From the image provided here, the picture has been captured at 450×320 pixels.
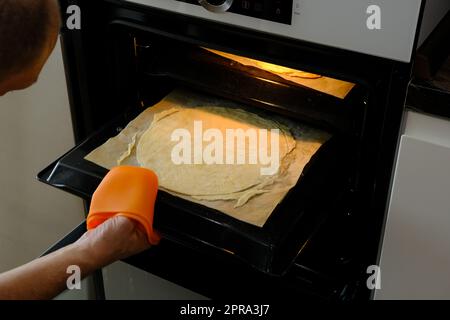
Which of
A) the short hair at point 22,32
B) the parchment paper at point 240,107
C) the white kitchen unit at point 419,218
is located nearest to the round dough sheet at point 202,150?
the parchment paper at point 240,107

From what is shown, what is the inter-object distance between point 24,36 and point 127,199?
0.97ft

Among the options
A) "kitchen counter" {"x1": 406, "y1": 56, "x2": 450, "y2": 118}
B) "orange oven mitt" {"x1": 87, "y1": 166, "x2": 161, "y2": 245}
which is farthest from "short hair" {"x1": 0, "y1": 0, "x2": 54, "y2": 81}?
"kitchen counter" {"x1": 406, "y1": 56, "x2": 450, "y2": 118}

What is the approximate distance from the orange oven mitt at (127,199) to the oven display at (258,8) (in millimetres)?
268

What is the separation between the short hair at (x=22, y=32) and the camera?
2.40 ft

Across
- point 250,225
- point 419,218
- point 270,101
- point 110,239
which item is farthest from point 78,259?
point 419,218

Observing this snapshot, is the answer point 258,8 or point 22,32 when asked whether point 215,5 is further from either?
point 22,32

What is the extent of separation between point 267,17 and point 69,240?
465 mm

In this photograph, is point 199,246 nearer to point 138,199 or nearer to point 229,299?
point 138,199

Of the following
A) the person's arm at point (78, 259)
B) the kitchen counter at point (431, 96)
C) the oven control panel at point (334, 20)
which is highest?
the oven control panel at point (334, 20)

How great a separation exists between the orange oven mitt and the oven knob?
26 cm

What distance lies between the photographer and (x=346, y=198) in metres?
1.08

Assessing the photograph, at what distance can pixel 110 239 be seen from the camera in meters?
0.94

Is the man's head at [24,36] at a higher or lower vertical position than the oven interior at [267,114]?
higher

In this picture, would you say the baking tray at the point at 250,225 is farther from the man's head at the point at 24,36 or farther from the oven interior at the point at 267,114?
the man's head at the point at 24,36
